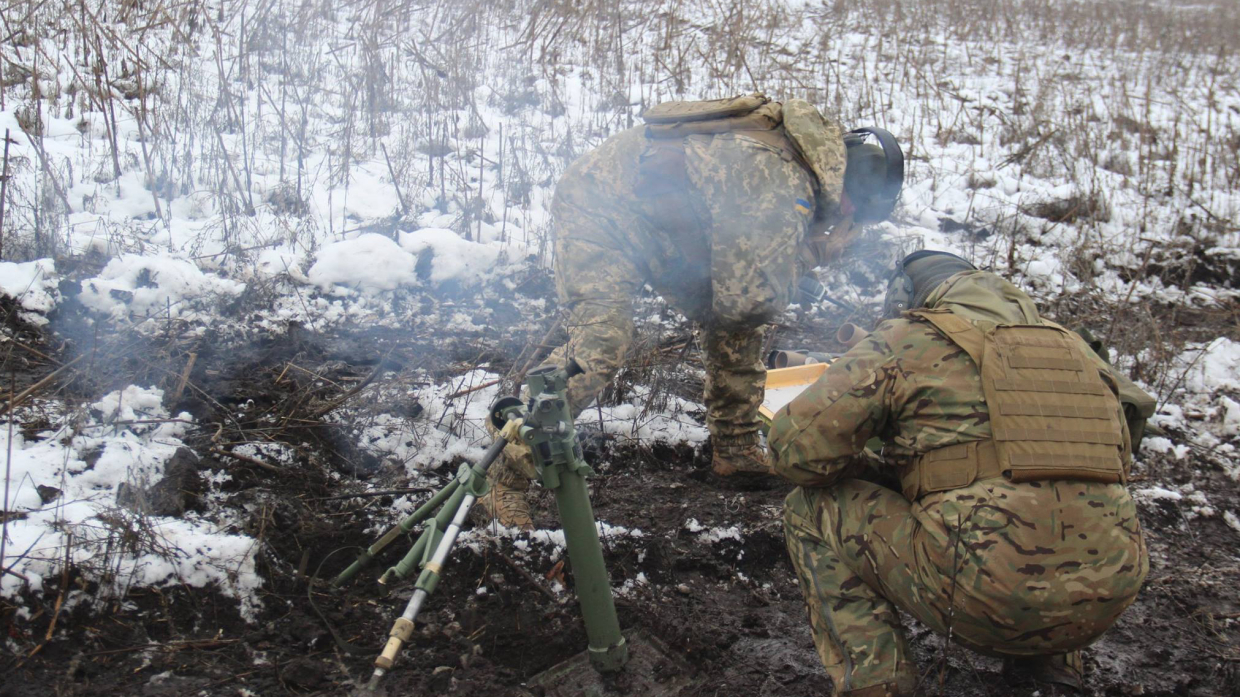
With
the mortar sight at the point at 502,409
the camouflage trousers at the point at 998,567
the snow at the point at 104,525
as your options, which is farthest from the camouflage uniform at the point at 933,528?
the snow at the point at 104,525

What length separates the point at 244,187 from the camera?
5113 mm

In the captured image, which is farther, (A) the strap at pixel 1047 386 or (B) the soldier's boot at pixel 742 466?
(B) the soldier's boot at pixel 742 466

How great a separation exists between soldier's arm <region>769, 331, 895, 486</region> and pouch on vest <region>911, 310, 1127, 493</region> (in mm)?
193

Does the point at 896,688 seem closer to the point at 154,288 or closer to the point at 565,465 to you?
the point at 565,465

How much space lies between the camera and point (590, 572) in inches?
84.3

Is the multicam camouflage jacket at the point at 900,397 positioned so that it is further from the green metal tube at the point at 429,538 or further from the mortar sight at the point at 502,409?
the green metal tube at the point at 429,538

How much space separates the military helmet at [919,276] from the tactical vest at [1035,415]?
0.37 metres

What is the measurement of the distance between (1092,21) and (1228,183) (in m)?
4.54

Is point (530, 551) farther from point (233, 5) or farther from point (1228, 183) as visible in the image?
point (1228, 183)

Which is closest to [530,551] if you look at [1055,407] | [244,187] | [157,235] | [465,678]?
[465,678]

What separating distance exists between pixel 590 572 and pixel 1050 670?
4.23 feet

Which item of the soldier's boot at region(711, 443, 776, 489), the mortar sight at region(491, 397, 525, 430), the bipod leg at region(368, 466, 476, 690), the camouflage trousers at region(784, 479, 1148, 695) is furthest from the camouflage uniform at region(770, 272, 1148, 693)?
the soldier's boot at region(711, 443, 776, 489)

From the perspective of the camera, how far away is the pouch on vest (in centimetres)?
194

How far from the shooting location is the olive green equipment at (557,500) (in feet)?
5.61
